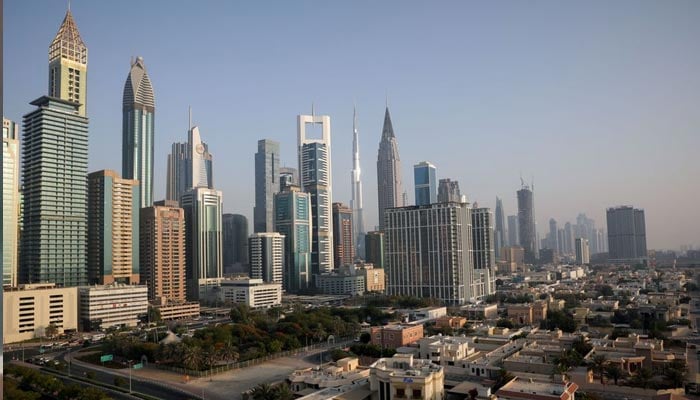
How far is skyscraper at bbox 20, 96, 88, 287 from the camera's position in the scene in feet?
60.7

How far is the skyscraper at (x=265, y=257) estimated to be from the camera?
30.5m

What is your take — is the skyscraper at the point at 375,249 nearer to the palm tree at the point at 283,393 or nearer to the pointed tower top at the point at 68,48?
the pointed tower top at the point at 68,48

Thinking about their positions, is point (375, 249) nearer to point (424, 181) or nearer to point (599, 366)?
point (424, 181)

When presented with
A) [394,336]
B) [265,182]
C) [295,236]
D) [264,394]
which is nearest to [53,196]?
[394,336]

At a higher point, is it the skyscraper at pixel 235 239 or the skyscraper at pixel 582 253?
the skyscraper at pixel 235 239

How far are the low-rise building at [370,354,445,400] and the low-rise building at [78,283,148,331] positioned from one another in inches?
558

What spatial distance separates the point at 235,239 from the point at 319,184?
1220 cm

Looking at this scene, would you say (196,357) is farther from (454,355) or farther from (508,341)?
(508,341)

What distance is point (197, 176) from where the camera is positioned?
158 feet

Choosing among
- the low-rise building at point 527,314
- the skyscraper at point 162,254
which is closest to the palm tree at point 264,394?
the low-rise building at point 527,314

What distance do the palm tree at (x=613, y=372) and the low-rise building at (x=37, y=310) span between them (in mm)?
14899

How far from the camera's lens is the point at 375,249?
39281 millimetres

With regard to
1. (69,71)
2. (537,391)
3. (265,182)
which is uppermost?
(69,71)

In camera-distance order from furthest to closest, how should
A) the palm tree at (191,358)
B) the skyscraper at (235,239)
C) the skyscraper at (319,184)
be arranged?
the skyscraper at (235,239) → the skyscraper at (319,184) → the palm tree at (191,358)
